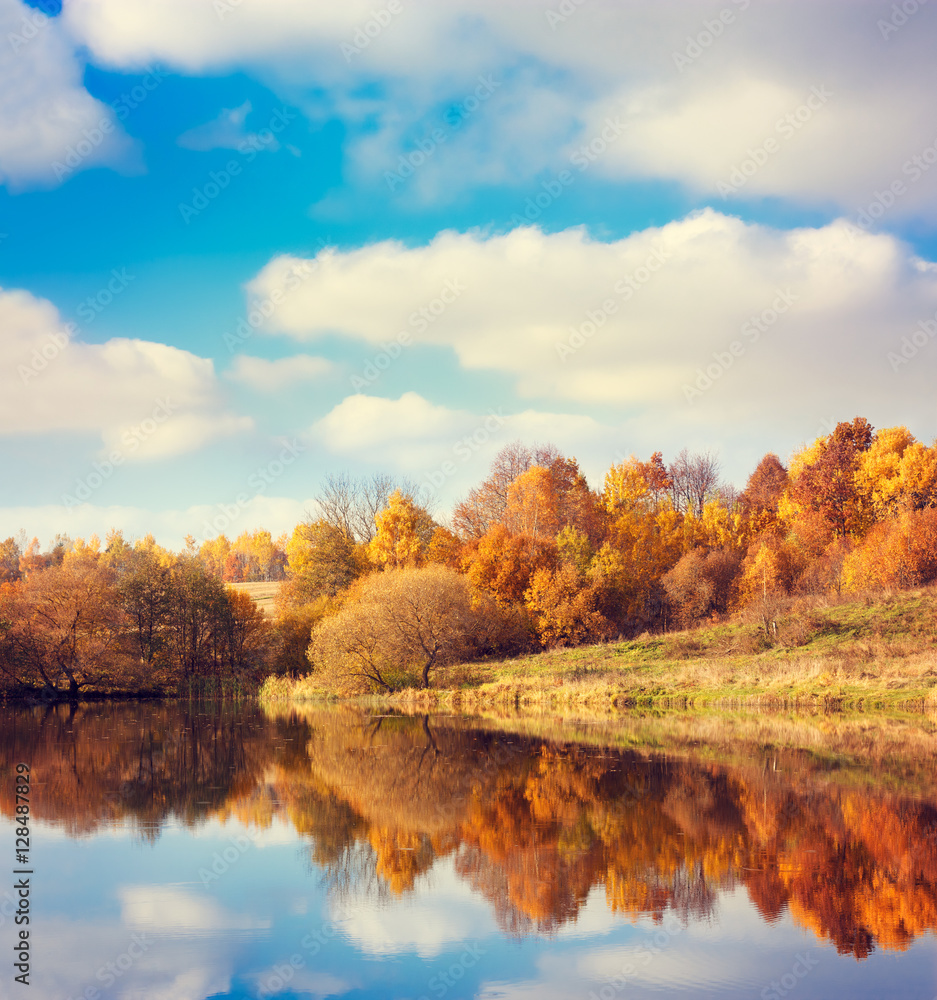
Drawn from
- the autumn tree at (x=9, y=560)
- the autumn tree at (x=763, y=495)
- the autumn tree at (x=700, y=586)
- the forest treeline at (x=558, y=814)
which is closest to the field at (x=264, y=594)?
the autumn tree at (x=9, y=560)

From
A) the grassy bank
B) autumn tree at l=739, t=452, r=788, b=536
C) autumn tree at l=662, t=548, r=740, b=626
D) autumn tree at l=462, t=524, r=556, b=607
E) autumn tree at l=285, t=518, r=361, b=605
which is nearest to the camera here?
the grassy bank

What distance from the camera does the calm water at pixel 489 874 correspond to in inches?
359

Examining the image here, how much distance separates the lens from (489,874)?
1261cm

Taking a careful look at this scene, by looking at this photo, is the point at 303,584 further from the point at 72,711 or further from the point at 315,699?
the point at 72,711

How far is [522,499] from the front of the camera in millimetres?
65250

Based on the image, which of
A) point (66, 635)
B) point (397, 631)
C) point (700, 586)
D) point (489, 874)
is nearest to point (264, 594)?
point (66, 635)

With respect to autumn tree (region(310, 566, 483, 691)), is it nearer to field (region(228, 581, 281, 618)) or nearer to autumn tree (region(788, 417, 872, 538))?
autumn tree (region(788, 417, 872, 538))

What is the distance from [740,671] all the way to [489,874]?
86.1 ft

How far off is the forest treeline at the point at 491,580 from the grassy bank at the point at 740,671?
6.70ft

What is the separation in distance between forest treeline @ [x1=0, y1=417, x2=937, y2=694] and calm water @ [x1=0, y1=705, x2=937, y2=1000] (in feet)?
75.0

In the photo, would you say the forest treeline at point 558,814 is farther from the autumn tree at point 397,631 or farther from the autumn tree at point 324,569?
the autumn tree at point 324,569

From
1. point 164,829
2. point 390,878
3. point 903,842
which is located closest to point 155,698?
point 164,829

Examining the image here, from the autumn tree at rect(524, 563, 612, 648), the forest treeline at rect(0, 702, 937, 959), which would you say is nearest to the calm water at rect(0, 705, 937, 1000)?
the forest treeline at rect(0, 702, 937, 959)

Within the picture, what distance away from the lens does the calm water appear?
9.12 metres
